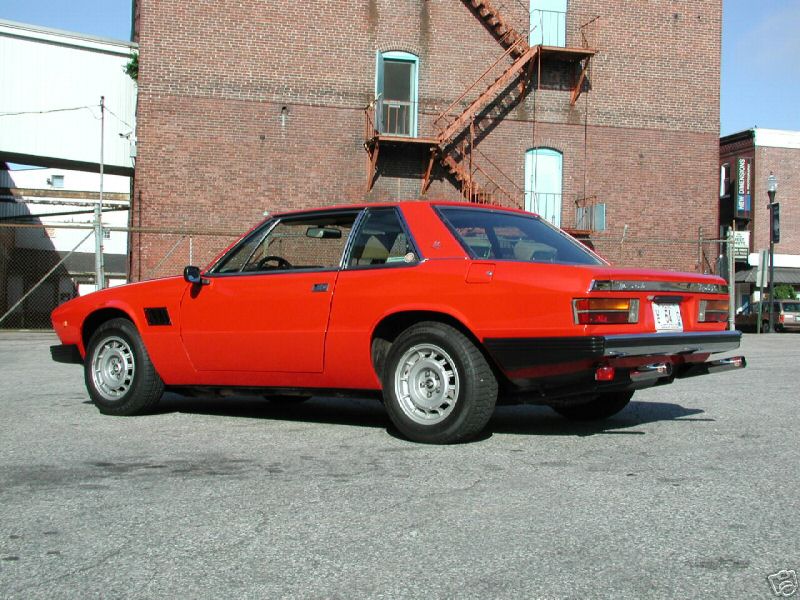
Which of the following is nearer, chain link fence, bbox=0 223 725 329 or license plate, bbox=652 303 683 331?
license plate, bbox=652 303 683 331

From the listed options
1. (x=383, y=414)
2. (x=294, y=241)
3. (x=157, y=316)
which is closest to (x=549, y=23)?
(x=294, y=241)

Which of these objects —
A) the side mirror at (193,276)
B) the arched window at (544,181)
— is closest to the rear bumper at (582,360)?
the side mirror at (193,276)

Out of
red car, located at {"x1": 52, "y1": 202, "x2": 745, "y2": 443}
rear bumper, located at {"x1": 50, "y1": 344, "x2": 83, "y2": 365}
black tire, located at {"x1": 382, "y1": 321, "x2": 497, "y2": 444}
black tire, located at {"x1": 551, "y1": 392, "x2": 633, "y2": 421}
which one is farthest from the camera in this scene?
rear bumper, located at {"x1": 50, "y1": 344, "x2": 83, "y2": 365}

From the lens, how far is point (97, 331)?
749 centimetres

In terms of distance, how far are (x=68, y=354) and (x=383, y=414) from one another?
8.68ft

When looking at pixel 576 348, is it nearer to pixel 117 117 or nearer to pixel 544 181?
pixel 544 181

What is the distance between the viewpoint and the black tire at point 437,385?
552 centimetres

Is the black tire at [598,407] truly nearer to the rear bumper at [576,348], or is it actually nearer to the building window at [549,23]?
the rear bumper at [576,348]

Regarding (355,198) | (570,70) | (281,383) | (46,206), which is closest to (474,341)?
(281,383)

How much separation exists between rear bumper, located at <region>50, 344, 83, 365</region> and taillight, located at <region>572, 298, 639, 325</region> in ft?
14.2

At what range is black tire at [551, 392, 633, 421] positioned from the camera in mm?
6844

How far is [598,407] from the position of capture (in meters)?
6.90

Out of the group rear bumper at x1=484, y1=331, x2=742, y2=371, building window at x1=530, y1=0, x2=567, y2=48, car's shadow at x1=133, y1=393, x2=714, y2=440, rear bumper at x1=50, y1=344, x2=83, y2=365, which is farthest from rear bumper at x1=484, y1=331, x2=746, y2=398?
building window at x1=530, y1=0, x2=567, y2=48

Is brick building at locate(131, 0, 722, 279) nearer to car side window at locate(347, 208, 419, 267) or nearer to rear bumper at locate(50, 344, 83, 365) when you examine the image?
rear bumper at locate(50, 344, 83, 365)
